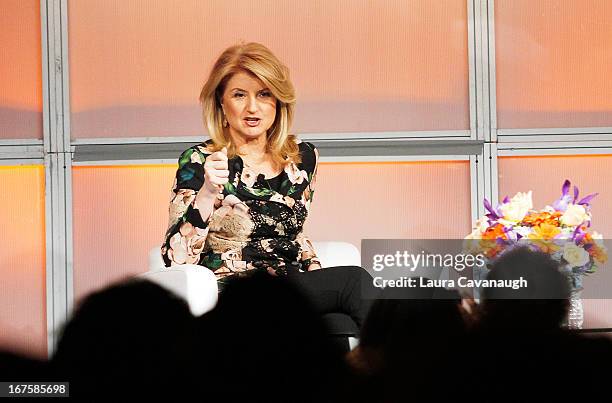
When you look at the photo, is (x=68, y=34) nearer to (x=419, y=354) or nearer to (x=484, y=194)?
(x=484, y=194)

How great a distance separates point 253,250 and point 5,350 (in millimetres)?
2345

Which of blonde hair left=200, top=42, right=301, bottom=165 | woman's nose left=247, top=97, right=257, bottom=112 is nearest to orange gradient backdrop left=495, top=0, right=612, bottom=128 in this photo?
blonde hair left=200, top=42, right=301, bottom=165

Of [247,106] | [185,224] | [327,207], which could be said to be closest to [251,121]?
[247,106]

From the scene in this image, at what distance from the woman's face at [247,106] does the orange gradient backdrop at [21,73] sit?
151 centimetres

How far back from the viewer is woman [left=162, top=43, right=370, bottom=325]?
8.45ft

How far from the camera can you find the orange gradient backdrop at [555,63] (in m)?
3.99

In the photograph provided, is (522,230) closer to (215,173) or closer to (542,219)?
(542,219)

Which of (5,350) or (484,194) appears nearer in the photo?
(5,350)

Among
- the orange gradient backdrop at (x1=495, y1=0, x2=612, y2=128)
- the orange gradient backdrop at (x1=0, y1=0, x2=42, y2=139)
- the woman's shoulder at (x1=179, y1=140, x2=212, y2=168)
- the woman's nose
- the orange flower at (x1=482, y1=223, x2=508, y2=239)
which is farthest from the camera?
the orange gradient backdrop at (x1=0, y1=0, x2=42, y2=139)

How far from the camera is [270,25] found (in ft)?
13.4

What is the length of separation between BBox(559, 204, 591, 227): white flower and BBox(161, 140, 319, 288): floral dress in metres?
0.79

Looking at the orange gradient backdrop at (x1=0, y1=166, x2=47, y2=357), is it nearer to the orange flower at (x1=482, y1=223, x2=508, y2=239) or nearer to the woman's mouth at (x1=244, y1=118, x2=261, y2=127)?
the woman's mouth at (x1=244, y1=118, x2=261, y2=127)

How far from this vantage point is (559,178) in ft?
13.2

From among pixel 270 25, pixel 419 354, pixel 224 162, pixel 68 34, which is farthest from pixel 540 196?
pixel 419 354
